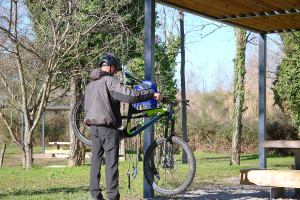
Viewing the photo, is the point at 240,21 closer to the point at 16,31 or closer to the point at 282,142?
the point at 282,142

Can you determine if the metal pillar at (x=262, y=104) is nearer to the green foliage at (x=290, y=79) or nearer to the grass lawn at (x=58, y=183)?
the grass lawn at (x=58, y=183)

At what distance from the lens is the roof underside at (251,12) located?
6781 millimetres

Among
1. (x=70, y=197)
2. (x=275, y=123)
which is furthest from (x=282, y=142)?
(x=275, y=123)

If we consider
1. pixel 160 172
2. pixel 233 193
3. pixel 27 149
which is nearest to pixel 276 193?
pixel 233 193

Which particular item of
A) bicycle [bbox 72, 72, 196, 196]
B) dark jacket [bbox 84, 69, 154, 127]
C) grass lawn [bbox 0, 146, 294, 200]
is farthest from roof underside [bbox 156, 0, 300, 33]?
grass lawn [bbox 0, 146, 294, 200]

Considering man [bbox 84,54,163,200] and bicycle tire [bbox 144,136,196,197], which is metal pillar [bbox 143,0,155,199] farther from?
man [bbox 84,54,163,200]

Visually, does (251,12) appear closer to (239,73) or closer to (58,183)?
(58,183)

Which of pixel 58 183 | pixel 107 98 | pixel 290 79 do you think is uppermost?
pixel 290 79

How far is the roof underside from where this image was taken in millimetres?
6781

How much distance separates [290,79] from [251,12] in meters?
13.2

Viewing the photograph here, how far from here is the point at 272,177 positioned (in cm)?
565

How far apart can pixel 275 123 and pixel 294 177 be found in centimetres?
1756

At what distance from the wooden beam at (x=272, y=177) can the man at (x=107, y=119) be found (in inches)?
73.8

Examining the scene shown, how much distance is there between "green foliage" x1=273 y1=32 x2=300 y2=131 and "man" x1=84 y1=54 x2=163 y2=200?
15.8 metres
